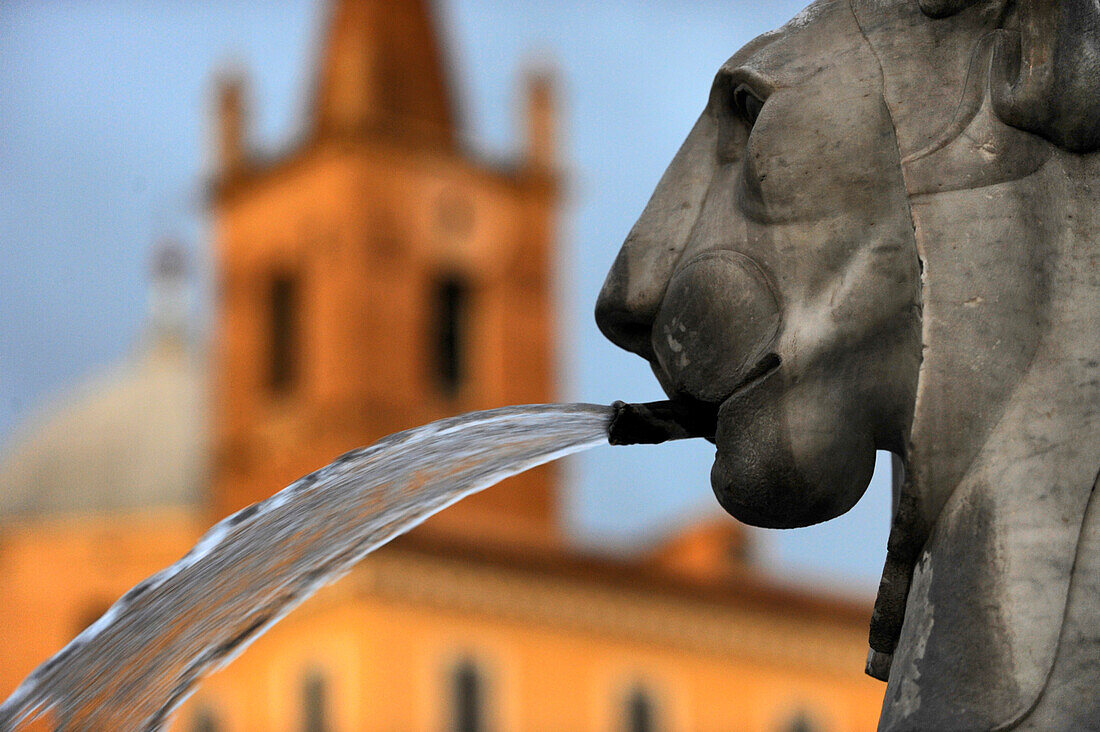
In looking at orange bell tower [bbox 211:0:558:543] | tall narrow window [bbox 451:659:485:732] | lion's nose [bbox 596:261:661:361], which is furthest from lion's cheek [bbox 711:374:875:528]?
orange bell tower [bbox 211:0:558:543]

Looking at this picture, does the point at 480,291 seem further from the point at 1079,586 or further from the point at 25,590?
the point at 1079,586

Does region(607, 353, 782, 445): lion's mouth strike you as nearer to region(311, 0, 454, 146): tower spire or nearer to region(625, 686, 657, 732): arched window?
region(625, 686, 657, 732): arched window

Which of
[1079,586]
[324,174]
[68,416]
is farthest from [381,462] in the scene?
[68,416]

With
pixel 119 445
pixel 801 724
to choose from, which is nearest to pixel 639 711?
pixel 801 724

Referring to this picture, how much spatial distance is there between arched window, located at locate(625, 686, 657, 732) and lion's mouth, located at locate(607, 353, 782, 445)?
36148mm

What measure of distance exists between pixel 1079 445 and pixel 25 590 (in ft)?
139

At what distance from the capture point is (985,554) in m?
2.08

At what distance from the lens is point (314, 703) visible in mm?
37625

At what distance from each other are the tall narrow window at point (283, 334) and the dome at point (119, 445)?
10.3 feet

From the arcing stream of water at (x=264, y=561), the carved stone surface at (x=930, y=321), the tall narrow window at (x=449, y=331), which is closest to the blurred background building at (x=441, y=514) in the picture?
the tall narrow window at (x=449, y=331)

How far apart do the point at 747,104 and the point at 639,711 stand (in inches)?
1451

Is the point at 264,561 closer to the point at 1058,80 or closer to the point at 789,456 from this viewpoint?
the point at 789,456

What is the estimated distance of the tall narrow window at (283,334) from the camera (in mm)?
40906

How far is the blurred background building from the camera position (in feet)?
123
